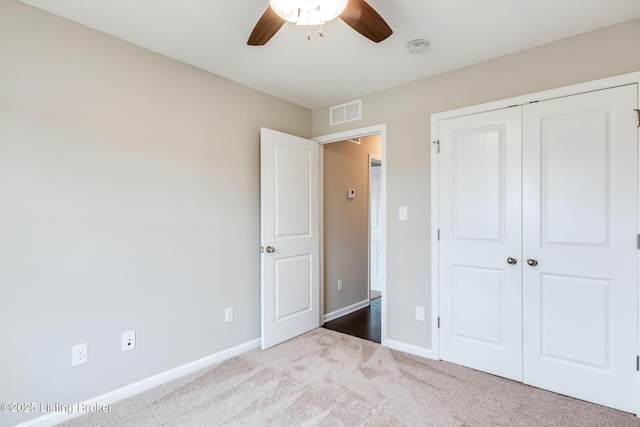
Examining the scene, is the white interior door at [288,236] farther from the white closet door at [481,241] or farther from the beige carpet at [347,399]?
the white closet door at [481,241]

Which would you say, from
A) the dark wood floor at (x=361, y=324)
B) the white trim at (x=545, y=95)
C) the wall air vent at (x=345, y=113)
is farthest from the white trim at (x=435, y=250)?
the wall air vent at (x=345, y=113)

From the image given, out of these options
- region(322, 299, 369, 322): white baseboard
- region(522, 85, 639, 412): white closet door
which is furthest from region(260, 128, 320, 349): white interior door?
region(522, 85, 639, 412): white closet door

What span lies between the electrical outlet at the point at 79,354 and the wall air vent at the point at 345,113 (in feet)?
9.00

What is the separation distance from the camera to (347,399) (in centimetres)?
210

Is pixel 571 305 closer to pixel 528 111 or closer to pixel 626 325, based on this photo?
pixel 626 325

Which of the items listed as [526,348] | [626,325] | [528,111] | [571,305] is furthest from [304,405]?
[528,111]

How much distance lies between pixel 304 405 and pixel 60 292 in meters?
1.60

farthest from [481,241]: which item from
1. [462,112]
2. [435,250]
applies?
[462,112]

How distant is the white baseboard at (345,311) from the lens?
3715 mm

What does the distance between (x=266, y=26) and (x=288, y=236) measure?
188cm

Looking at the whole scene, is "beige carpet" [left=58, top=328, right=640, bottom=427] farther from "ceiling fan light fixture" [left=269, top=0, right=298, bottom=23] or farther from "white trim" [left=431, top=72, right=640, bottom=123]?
"ceiling fan light fixture" [left=269, top=0, right=298, bottom=23]

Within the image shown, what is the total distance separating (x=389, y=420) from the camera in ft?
6.19

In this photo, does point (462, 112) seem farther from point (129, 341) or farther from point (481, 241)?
point (129, 341)

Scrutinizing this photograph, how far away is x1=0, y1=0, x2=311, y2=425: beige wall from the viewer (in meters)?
1.77
